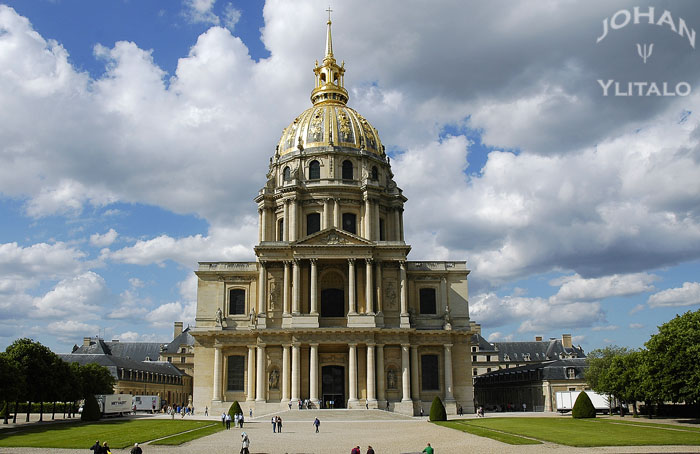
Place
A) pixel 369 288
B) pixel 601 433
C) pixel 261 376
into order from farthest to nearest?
pixel 369 288 → pixel 261 376 → pixel 601 433

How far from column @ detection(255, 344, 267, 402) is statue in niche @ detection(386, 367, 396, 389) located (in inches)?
465

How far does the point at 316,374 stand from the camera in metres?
62.8

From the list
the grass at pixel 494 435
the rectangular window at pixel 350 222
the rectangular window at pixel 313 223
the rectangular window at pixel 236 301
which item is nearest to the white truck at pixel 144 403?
the rectangular window at pixel 236 301

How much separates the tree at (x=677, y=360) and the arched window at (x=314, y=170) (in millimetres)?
41920

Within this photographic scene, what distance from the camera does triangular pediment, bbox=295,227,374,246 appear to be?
217ft

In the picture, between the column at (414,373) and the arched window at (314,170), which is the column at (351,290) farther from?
the arched window at (314,170)

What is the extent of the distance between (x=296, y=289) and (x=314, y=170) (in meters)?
19.0

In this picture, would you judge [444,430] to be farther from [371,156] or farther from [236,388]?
[371,156]

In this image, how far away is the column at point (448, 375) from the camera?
65.3 meters

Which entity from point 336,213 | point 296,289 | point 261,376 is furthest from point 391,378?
point 336,213

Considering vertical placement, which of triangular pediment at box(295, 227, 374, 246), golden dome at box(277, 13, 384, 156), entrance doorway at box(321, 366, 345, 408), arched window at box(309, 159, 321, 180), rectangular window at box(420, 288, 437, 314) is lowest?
entrance doorway at box(321, 366, 345, 408)

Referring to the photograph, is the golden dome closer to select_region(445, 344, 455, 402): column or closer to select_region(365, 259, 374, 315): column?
select_region(365, 259, 374, 315): column

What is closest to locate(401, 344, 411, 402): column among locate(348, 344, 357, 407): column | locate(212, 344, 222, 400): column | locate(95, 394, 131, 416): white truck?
locate(348, 344, 357, 407): column

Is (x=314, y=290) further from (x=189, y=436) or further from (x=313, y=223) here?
(x=189, y=436)
